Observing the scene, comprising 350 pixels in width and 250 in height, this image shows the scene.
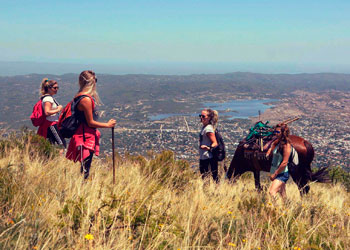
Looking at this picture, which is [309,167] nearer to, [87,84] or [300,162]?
[300,162]

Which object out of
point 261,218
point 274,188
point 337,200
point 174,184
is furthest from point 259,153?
point 261,218

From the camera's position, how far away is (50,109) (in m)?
5.73

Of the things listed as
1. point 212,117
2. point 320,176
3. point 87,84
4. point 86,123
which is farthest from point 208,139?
point 87,84

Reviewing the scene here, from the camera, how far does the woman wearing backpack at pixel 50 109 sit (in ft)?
18.6

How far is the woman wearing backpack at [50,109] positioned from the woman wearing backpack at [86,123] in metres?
1.47

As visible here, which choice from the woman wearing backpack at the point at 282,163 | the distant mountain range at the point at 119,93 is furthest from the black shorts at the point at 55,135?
the distant mountain range at the point at 119,93

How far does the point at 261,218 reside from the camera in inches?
132

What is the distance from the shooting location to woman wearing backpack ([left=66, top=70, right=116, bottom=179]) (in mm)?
4273

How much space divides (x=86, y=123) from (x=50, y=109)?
67.0 inches

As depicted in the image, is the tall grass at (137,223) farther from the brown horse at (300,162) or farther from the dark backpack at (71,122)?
the brown horse at (300,162)

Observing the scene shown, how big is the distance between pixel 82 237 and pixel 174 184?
2.63 meters

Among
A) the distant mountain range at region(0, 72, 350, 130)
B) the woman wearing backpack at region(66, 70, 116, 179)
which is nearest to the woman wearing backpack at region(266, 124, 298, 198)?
the woman wearing backpack at region(66, 70, 116, 179)

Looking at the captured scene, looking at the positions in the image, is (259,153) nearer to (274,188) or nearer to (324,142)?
(274,188)

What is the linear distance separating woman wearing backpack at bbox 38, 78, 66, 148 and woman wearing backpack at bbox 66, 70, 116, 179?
147 cm
